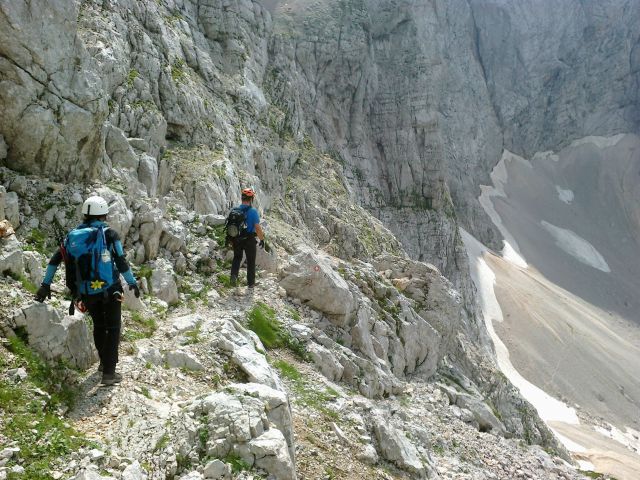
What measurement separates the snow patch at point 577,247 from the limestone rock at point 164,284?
330 feet

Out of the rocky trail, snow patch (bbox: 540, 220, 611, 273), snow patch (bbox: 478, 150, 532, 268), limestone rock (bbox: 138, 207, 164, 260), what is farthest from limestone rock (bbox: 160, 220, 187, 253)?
snow patch (bbox: 540, 220, 611, 273)

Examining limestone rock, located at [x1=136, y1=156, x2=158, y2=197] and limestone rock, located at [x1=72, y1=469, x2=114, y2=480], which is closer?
limestone rock, located at [x1=72, y1=469, x2=114, y2=480]

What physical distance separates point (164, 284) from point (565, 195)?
383 feet

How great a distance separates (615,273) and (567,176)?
2735 centimetres

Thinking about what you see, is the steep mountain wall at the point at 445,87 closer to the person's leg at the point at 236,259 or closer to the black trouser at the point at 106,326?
the person's leg at the point at 236,259

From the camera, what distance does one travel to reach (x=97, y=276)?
8.29 m

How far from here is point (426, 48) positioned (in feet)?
272

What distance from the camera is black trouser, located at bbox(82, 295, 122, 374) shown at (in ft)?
27.3

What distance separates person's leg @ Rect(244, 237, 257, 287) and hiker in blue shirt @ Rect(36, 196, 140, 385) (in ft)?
21.2

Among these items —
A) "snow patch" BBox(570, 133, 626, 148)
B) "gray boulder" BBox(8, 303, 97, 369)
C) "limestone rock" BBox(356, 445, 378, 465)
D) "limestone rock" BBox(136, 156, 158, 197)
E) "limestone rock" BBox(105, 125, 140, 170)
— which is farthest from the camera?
"snow patch" BBox(570, 133, 626, 148)

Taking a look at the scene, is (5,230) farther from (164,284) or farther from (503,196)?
Result: (503,196)

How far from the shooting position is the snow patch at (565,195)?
11344 cm

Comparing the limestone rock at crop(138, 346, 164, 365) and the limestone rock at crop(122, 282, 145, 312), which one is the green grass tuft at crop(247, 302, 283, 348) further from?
the limestone rock at crop(138, 346, 164, 365)

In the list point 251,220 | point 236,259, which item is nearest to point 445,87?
point 251,220
